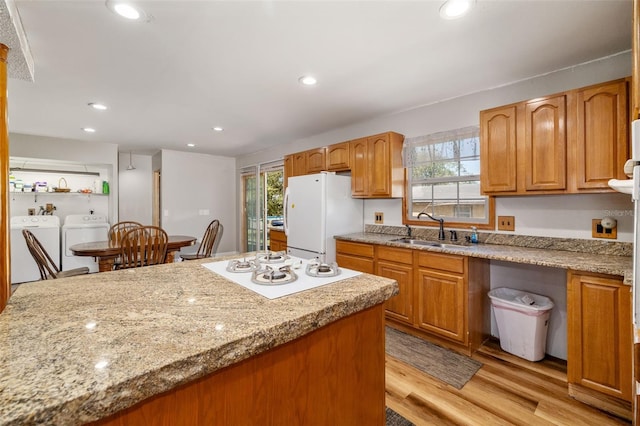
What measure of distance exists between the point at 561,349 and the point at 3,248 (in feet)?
11.7

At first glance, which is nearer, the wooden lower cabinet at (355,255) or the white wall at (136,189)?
the wooden lower cabinet at (355,255)

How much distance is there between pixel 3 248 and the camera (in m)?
1.19

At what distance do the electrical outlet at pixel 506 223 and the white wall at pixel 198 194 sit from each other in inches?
207

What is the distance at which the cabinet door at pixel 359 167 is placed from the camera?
11.1ft

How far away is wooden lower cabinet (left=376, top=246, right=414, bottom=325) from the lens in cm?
269

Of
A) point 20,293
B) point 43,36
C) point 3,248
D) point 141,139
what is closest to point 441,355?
point 20,293

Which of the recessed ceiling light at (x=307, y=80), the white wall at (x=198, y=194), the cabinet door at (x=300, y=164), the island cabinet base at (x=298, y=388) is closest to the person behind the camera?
the island cabinet base at (x=298, y=388)

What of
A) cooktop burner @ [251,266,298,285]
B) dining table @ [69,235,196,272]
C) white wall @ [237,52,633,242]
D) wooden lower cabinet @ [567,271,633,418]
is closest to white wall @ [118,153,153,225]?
dining table @ [69,235,196,272]

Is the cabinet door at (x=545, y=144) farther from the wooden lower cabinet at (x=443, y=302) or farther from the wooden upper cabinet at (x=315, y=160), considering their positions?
the wooden upper cabinet at (x=315, y=160)

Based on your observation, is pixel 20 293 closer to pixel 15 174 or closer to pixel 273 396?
pixel 273 396

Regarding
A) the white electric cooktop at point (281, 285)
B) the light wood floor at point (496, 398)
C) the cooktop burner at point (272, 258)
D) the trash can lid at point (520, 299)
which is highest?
the cooktop burner at point (272, 258)

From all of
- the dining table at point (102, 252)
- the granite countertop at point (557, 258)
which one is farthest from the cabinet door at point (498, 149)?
the dining table at point (102, 252)

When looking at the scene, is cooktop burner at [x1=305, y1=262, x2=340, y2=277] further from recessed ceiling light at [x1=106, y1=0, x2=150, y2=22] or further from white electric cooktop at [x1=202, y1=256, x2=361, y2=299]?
recessed ceiling light at [x1=106, y1=0, x2=150, y2=22]

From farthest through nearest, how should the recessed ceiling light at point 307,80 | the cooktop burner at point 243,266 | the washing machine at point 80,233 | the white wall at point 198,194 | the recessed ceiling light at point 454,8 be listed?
the white wall at point 198,194
the washing machine at point 80,233
the recessed ceiling light at point 307,80
the recessed ceiling light at point 454,8
the cooktop burner at point 243,266
